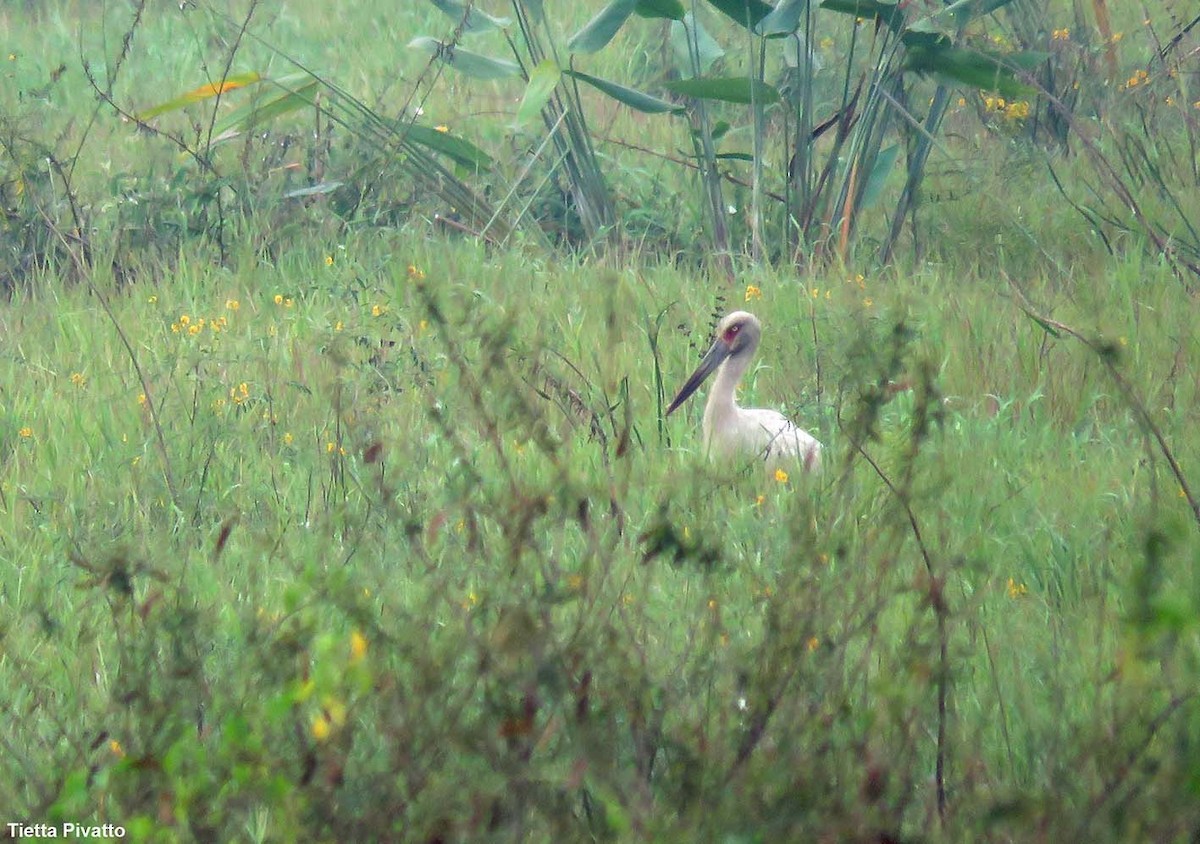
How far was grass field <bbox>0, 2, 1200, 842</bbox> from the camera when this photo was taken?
2.01 meters

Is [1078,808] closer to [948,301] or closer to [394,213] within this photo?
[948,301]

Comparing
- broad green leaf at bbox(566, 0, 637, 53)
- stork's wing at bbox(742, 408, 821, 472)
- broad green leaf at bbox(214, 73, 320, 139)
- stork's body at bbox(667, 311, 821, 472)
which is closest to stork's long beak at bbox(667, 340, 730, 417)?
stork's body at bbox(667, 311, 821, 472)

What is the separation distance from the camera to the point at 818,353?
452cm

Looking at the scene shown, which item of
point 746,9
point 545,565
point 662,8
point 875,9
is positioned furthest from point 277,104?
point 545,565

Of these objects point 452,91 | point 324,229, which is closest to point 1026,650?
point 324,229

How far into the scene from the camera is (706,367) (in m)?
4.51

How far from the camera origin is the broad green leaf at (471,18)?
5871mm

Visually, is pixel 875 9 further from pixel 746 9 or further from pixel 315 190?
pixel 315 190

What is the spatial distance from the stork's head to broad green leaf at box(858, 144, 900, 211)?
5.96 ft

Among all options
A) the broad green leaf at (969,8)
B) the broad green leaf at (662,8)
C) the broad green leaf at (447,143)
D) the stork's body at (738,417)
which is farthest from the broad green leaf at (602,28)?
the stork's body at (738,417)

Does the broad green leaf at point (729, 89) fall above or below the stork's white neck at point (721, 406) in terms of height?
above

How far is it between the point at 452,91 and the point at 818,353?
14.9 ft

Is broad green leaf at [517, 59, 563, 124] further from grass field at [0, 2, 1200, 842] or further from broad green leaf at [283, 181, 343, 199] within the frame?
broad green leaf at [283, 181, 343, 199]

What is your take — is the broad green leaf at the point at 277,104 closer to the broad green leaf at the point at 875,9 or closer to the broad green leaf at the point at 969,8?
the broad green leaf at the point at 875,9
